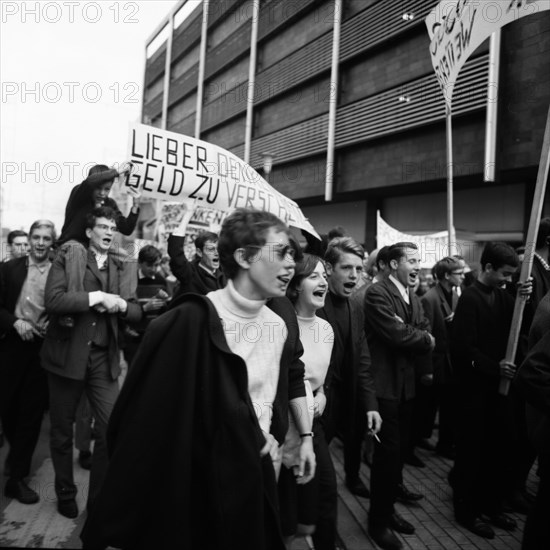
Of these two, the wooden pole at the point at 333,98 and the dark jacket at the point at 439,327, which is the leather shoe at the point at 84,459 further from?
the wooden pole at the point at 333,98

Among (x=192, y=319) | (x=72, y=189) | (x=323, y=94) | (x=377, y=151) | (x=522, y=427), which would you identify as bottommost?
(x=522, y=427)

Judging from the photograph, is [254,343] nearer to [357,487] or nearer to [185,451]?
[185,451]

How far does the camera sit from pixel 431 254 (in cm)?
776


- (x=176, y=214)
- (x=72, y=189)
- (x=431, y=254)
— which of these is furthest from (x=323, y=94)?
(x=72, y=189)

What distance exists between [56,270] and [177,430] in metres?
1.98

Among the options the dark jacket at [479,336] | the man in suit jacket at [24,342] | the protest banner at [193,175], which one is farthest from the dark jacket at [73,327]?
the dark jacket at [479,336]

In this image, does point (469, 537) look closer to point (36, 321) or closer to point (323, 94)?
point (36, 321)

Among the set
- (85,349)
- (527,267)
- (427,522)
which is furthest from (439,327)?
(85,349)

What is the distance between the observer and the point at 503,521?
11.9 ft

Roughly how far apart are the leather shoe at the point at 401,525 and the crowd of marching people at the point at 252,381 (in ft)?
0.08

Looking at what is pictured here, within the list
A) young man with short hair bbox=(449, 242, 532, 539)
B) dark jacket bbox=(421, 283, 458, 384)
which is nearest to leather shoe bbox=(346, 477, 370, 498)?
young man with short hair bbox=(449, 242, 532, 539)

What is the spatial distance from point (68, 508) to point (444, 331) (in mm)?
3589

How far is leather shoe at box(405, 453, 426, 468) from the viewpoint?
4.93 m

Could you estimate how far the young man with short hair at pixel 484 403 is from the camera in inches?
141
